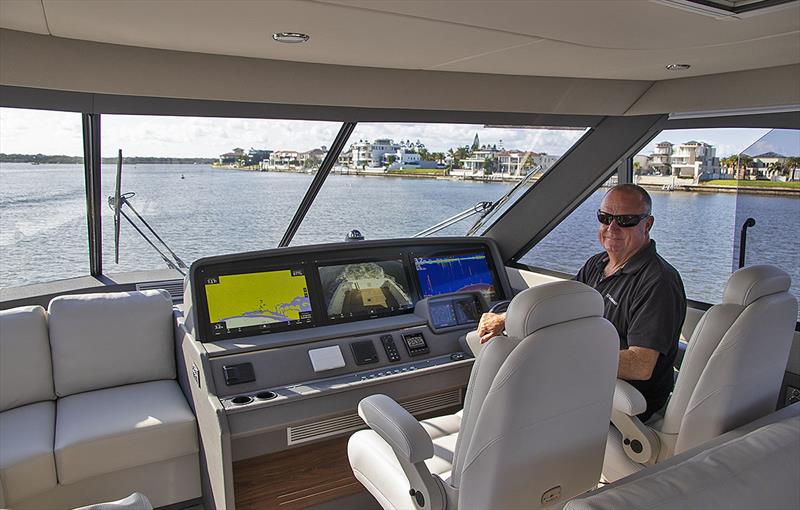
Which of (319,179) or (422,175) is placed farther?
(422,175)

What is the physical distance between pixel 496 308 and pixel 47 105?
2159mm

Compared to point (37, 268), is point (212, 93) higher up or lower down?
higher up

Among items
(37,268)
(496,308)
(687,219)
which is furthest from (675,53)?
(37,268)

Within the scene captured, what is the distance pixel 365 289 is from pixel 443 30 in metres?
1.55

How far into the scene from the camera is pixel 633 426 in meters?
2.18

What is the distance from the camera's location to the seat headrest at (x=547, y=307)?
161 centimetres

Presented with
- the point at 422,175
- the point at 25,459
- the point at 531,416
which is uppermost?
the point at 422,175

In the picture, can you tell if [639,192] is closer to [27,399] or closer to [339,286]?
[339,286]

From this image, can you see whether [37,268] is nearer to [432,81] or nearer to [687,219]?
[432,81]

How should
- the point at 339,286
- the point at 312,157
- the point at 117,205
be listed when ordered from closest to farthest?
the point at 339,286
the point at 117,205
the point at 312,157

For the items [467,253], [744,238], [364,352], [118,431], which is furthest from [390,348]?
[744,238]

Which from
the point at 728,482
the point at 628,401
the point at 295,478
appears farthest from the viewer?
the point at 295,478

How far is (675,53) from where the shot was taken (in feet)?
7.24

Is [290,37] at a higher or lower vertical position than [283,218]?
higher
